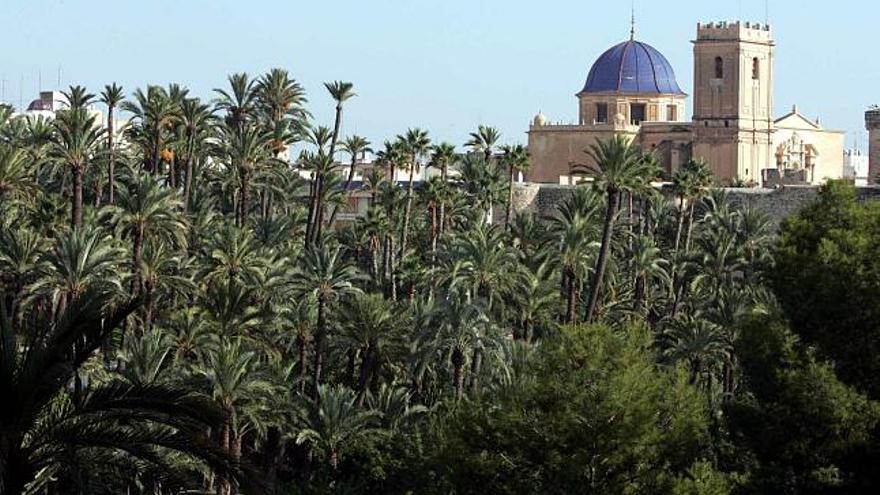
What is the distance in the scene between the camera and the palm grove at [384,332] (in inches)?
671

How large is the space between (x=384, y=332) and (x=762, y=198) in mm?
41521

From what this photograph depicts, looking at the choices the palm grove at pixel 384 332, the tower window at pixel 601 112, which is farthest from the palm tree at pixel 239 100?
the tower window at pixel 601 112

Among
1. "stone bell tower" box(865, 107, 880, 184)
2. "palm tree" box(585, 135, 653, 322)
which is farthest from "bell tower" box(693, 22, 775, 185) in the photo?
"palm tree" box(585, 135, 653, 322)

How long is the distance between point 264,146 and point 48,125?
928cm

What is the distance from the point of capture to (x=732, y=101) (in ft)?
331

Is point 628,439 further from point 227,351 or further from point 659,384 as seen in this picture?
point 227,351

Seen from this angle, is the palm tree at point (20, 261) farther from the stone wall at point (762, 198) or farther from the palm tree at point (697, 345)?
the stone wall at point (762, 198)

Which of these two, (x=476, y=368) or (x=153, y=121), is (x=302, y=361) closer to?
(x=476, y=368)

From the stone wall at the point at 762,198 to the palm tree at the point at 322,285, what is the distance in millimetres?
34862

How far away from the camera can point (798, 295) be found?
1389 inches

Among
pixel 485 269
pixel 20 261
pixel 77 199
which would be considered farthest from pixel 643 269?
pixel 20 261

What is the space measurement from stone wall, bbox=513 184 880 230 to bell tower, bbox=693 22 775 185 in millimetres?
9669

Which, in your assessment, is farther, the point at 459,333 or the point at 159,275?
the point at 159,275

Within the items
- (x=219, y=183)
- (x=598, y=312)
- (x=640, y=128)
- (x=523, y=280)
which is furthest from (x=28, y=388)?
(x=640, y=128)
